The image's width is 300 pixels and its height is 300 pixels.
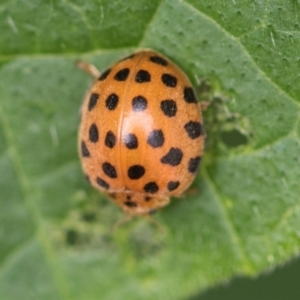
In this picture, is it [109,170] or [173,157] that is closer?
[173,157]

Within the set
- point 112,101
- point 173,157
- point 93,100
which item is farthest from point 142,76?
point 173,157

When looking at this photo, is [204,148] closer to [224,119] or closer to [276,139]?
[224,119]

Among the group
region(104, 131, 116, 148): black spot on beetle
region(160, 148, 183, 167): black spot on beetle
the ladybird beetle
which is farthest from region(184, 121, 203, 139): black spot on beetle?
region(104, 131, 116, 148): black spot on beetle

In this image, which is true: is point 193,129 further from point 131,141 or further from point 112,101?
point 112,101

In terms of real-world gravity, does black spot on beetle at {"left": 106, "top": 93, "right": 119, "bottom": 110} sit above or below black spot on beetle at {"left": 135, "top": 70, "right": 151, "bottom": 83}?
below

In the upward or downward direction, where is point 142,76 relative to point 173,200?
upward

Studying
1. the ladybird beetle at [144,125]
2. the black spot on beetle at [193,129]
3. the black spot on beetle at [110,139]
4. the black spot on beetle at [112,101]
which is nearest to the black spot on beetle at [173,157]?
the ladybird beetle at [144,125]

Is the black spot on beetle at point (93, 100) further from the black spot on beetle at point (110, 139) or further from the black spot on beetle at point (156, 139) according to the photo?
the black spot on beetle at point (156, 139)

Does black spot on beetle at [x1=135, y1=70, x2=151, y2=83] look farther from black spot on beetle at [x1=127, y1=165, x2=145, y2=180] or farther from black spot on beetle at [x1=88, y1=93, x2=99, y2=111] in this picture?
black spot on beetle at [x1=127, y1=165, x2=145, y2=180]
